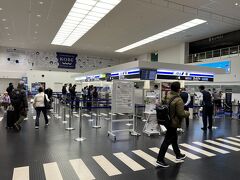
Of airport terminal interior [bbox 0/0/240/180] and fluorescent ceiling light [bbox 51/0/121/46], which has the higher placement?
fluorescent ceiling light [bbox 51/0/121/46]

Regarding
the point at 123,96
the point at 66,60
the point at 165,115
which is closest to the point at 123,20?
the point at 123,96

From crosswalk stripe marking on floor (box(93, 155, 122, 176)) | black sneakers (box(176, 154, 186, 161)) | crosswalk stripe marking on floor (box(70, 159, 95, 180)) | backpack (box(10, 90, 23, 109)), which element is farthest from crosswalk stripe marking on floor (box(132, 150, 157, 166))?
backpack (box(10, 90, 23, 109))

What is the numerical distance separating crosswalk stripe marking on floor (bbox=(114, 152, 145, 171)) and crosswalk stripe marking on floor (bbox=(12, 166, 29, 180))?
1866 millimetres

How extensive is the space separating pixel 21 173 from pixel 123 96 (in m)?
3.74

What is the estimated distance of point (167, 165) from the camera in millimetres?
4031

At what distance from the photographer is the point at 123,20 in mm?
13375

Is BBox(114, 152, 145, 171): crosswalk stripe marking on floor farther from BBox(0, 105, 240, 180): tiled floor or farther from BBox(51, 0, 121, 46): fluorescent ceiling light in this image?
BBox(51, 0, 121, 46): fluorescent ceiling light

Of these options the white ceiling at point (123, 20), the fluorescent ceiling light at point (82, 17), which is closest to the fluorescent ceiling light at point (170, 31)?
the white ceiling at point (123, 20)

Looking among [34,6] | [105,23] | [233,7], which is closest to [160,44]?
[105,23]

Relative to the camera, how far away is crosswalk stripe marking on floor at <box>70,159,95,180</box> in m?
3.48

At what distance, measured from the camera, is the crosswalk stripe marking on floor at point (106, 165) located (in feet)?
12.2

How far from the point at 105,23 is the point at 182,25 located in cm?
540

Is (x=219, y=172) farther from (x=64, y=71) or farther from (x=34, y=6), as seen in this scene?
(x=64, y=71)

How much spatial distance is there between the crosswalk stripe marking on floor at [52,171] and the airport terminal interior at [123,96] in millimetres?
18
